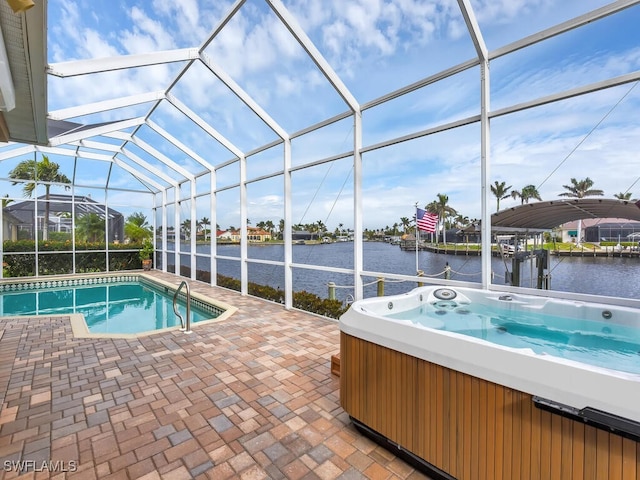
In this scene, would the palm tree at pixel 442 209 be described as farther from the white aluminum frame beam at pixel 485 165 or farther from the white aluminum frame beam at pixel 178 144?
the white aluminum frame beam at pixel 178 144

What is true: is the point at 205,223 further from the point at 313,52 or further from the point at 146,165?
the point at 313,52

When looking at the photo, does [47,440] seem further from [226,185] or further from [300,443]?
[226,185]

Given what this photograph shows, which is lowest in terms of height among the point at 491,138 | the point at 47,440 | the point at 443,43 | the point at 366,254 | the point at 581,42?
the point at 47,440

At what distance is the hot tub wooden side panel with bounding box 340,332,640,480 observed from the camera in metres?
1.38

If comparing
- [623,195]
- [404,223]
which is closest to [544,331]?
[623,195]

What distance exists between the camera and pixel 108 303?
8.74m

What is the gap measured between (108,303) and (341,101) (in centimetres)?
835

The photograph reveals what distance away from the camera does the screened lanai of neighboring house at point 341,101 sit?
3201 mm

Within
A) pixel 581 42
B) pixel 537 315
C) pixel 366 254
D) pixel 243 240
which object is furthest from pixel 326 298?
pixel 581 42

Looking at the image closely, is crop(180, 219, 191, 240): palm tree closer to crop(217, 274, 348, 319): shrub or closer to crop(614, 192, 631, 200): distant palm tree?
crop(217, 274, 348, 319): shrub

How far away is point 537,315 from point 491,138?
2.04 m

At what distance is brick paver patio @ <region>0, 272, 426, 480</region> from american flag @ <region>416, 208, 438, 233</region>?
244cm

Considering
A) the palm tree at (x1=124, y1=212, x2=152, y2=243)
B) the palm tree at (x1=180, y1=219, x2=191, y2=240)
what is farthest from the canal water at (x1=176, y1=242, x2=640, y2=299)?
the palm tree at (x1=124, y1=212, x2=152, y2=243)

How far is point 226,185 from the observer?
8578 millimetres
